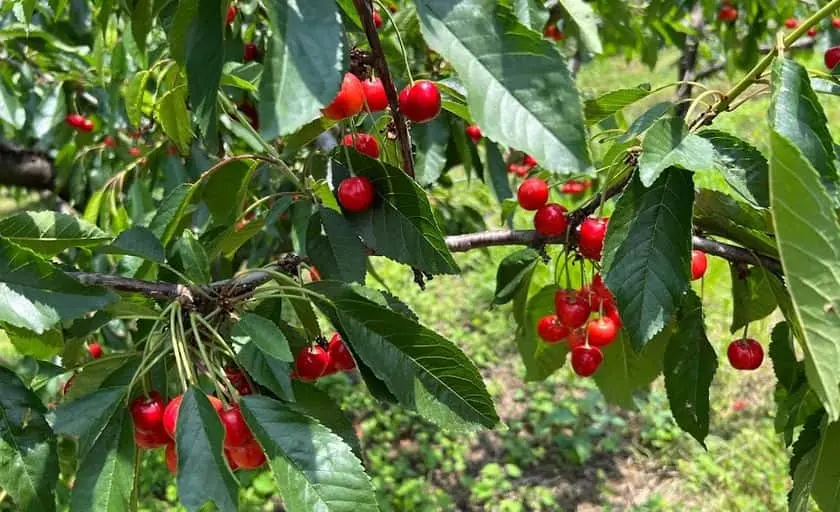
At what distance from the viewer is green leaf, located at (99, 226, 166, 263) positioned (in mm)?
1056

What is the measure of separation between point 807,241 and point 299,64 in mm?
439

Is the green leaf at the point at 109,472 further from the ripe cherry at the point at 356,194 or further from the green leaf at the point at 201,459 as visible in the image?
the ripe cherry at the point at 356,194

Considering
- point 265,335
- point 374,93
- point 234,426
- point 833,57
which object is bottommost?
point 234,426

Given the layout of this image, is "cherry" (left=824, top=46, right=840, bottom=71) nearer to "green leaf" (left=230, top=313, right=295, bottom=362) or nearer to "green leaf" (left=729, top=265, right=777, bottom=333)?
"green leaf" (left=729, top=265, right=777, bottom=333)

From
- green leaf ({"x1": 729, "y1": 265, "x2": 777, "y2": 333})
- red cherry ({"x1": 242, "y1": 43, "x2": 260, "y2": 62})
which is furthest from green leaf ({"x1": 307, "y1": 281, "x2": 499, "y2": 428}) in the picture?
red cherry ({"x1": 242, "y1": 43, "x2": 260, "y2": 62})

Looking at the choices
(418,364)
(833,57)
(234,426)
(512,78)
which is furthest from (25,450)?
(833,57)

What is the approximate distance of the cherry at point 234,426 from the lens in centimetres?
95

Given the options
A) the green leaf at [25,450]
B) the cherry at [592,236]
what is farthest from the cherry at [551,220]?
the green leaf at [25,450]

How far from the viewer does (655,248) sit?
0.97m

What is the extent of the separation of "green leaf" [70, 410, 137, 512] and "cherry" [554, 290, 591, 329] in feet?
2.42

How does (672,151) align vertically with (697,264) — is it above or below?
above

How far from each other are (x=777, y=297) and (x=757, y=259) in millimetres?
60

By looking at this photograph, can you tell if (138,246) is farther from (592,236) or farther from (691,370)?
(691,370)

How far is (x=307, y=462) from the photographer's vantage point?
89 cm
